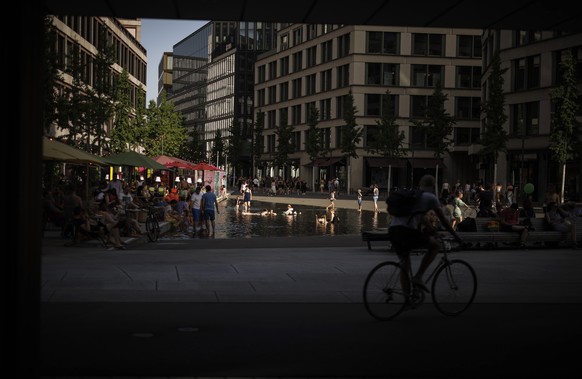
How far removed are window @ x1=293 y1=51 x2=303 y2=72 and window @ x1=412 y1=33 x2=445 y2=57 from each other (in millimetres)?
17892

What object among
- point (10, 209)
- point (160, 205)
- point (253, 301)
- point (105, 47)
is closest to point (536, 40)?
point (105, 47)

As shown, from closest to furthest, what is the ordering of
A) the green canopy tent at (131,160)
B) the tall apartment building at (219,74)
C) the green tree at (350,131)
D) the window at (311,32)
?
the green canopy tent at (131,160) → the green tree at (350,131) → the window at (311,32) → the tall apartment building at (219,74)

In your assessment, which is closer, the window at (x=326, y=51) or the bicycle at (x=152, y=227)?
the bicycle at (x=152, y=227)

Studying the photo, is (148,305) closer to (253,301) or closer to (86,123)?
(253,301)

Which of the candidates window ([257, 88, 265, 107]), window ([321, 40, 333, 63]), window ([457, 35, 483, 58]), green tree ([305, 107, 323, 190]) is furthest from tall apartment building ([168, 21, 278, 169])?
window ([457, 35, 483, 58])

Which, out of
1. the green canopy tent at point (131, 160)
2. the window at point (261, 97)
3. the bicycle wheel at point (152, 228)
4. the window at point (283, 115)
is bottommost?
the bicycle wheel at point (152, 228)

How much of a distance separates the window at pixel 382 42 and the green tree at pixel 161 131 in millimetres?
23433

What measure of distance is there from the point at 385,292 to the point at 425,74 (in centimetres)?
7795

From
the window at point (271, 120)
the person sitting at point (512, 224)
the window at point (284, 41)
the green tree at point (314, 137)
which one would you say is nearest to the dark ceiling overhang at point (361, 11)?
the person sitting at point (512, 224)

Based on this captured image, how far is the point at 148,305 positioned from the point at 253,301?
1396 mm

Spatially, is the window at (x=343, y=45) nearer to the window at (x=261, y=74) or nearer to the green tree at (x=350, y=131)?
the green tree at (x=350, y=131)

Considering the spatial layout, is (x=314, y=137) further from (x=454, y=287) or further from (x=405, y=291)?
(x=405, y=291)

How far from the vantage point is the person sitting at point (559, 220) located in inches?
746

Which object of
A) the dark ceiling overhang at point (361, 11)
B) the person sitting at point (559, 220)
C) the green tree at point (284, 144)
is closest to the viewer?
the dark ceiling overhang at point (361, 11)
